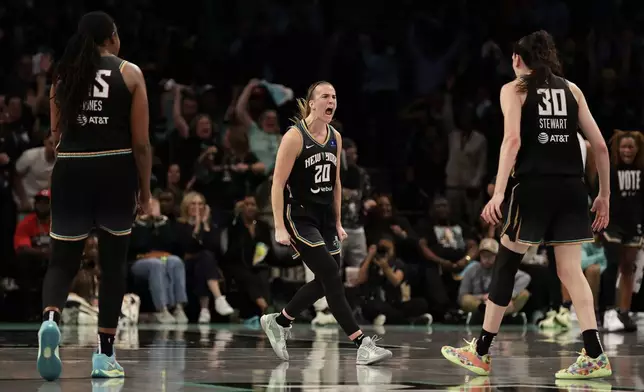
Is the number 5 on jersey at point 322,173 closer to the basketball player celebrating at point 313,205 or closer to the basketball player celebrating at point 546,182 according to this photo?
the basketball player celebrating at point 313,205

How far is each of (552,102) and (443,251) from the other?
8536 millimetres

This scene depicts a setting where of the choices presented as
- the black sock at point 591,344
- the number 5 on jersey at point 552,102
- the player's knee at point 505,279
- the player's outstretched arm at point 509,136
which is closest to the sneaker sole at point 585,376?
the black sock at point 591,344

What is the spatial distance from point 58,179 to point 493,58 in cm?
1319

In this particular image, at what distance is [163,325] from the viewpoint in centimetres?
1391

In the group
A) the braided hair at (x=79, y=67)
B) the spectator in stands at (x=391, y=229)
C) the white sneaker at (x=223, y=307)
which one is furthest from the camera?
the spectator in stands at (x=391, y=229)

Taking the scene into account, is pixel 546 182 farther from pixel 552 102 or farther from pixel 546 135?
pixel 552 102

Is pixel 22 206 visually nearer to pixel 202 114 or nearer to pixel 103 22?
pixel 202 114

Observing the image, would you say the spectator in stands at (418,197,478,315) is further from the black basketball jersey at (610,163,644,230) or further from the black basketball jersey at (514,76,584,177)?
the black basketball jersey at (514,76,584,177)

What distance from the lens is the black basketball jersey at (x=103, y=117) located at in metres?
7.05

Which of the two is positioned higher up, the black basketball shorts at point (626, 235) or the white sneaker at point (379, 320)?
the black basketball shorts at point (626, 235)

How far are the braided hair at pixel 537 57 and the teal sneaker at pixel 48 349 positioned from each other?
317 cm

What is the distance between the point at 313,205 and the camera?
912cm

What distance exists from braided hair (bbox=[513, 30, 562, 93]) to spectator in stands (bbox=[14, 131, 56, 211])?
26.9ft

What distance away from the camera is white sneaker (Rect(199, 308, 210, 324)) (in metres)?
14.8
